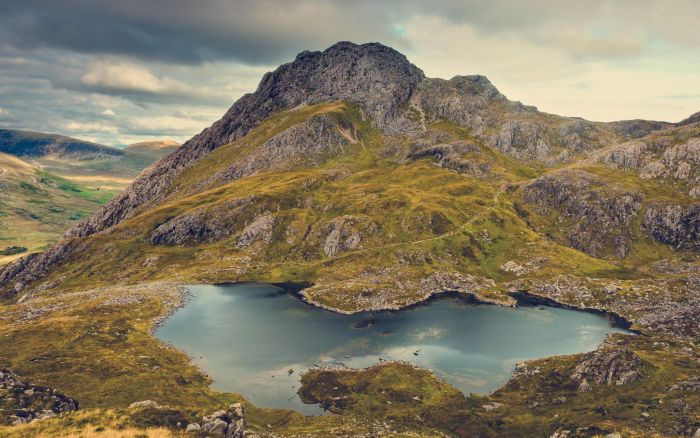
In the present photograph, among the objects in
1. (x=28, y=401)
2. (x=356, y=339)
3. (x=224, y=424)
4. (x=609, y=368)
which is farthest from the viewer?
(x=356, y=339)

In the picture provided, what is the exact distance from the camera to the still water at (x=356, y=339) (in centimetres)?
9594

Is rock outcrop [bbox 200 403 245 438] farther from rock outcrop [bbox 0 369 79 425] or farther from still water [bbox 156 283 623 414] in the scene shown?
still water [bbox 156 283 623 414]

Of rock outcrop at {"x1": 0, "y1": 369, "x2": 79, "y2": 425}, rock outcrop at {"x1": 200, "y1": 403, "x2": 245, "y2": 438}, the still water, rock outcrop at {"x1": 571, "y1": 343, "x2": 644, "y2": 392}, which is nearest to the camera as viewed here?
rock outcrop at {"x1": 200, "y1": 403, "x2": 245, "y2": 438}

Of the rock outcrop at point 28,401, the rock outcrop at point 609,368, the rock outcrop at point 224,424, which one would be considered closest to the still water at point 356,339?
the rock outcrop at point 609,368

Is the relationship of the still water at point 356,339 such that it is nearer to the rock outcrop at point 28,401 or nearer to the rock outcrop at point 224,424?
the rock outcrop at point 28,401

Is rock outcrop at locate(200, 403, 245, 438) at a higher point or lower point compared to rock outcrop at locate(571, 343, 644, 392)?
higher

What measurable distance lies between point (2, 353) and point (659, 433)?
135824mm

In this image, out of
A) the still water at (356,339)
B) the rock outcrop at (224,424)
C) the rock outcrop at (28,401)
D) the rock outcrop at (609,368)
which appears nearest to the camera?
the rock outcrop at (224,424)

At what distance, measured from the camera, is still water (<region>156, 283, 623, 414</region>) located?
315 feet

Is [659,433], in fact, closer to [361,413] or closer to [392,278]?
[361,413]

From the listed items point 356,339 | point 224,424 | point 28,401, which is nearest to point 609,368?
point 356,339

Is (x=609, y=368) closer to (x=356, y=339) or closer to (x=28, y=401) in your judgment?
(x=356, y=339)

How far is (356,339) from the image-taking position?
118 metres

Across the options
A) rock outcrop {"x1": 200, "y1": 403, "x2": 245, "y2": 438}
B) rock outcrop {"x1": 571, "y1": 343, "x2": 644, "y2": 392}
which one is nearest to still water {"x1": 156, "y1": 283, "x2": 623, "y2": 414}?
rock outcrop {"x1": 571, "y1": 343, "x2": 644, "y2": 392}
